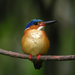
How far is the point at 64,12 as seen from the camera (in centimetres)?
441

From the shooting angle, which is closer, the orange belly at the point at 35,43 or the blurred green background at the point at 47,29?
the orange belly at the point at 35,43

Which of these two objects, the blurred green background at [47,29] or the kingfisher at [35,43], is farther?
the blurred green background at [47,29]

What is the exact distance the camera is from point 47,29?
A: 173 inches

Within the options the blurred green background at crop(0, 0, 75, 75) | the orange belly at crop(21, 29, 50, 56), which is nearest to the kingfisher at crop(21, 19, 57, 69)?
the orange belly at crop(21, 29, 50, 56)

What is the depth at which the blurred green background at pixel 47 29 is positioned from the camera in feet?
13.5

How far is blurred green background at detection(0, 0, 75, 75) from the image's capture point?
13.5 ft

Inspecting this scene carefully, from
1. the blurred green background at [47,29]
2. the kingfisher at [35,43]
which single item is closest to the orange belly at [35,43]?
the kingfisher at [35,43]

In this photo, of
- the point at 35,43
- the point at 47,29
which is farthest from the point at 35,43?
the point at 47,29

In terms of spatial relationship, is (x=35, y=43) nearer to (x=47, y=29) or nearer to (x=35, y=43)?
(x=35, y=43)

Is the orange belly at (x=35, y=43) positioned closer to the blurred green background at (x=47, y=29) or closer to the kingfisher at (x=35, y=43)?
the kingfisher at (x=35, y=43)

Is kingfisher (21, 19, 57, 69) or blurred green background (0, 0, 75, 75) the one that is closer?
kingfisher (21, 19, 57, 69)

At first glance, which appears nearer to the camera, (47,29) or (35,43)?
(35,43)

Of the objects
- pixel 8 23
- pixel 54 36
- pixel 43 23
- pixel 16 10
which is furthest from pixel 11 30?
pixel 43 23

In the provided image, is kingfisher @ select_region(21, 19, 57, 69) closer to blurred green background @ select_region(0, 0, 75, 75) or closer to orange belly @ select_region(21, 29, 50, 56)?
orange belly @ select_region(21, 29, 50, 56)
